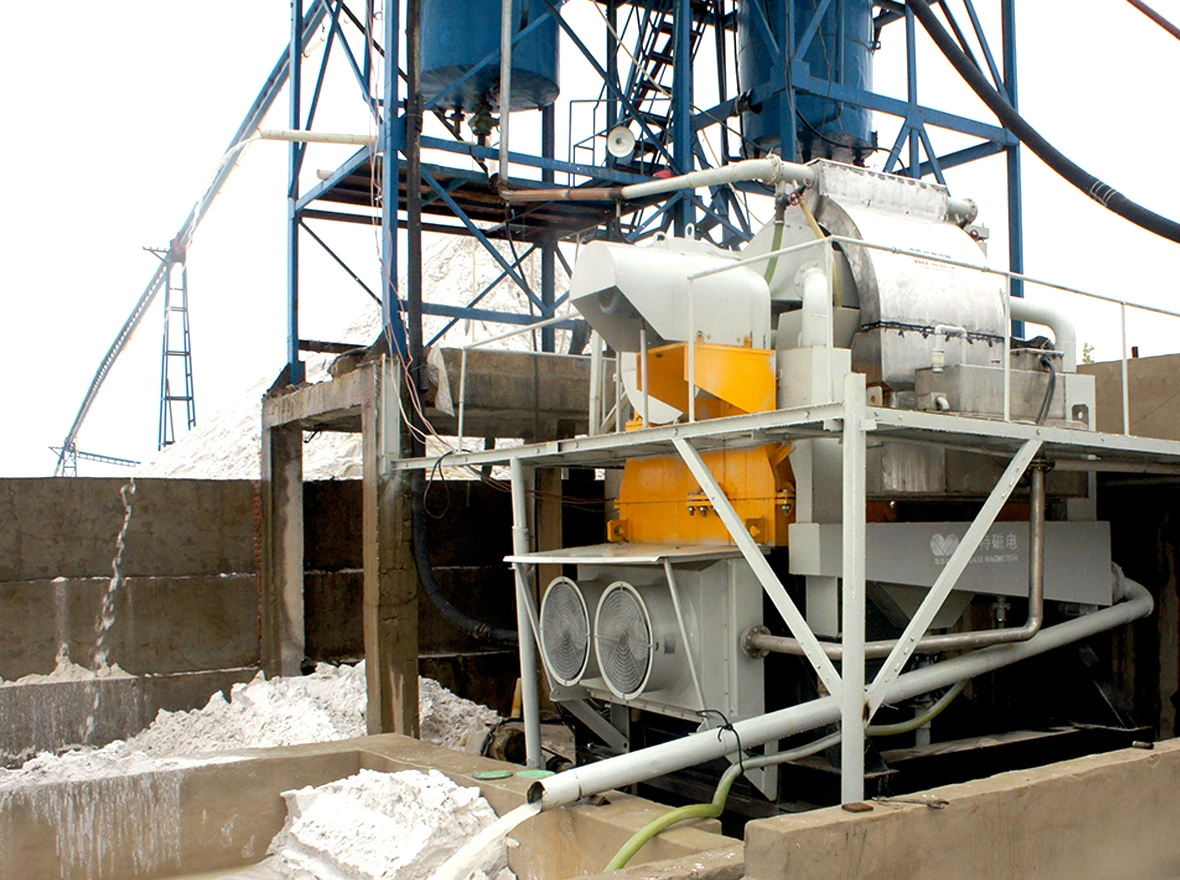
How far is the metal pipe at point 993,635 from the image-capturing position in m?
7.43

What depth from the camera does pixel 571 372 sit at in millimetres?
11875

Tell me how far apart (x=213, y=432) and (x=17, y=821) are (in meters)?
39.6

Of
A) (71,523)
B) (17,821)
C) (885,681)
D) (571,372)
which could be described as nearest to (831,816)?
(885,681)

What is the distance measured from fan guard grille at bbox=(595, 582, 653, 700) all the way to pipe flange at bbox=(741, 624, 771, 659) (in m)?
0.63

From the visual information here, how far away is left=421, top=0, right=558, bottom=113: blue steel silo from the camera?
13.4 meters

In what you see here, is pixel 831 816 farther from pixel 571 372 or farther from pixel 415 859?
pixel 571 372

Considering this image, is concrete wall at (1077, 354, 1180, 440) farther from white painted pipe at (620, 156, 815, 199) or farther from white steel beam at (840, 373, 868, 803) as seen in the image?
white steel beam at (840, 373, 868, 803)

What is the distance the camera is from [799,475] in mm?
7848

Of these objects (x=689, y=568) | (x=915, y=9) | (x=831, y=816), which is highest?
(x=915, y=9)

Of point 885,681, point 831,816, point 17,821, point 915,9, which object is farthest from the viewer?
point 915,9

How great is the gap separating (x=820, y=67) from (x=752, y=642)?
31.9 feet

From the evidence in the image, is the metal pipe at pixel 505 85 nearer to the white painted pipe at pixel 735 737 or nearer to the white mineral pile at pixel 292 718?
the white mineral pile at pixel 292 718

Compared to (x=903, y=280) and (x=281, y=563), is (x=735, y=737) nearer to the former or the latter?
(x=903, y=280)

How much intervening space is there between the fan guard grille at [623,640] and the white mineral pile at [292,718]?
312 centimetres
